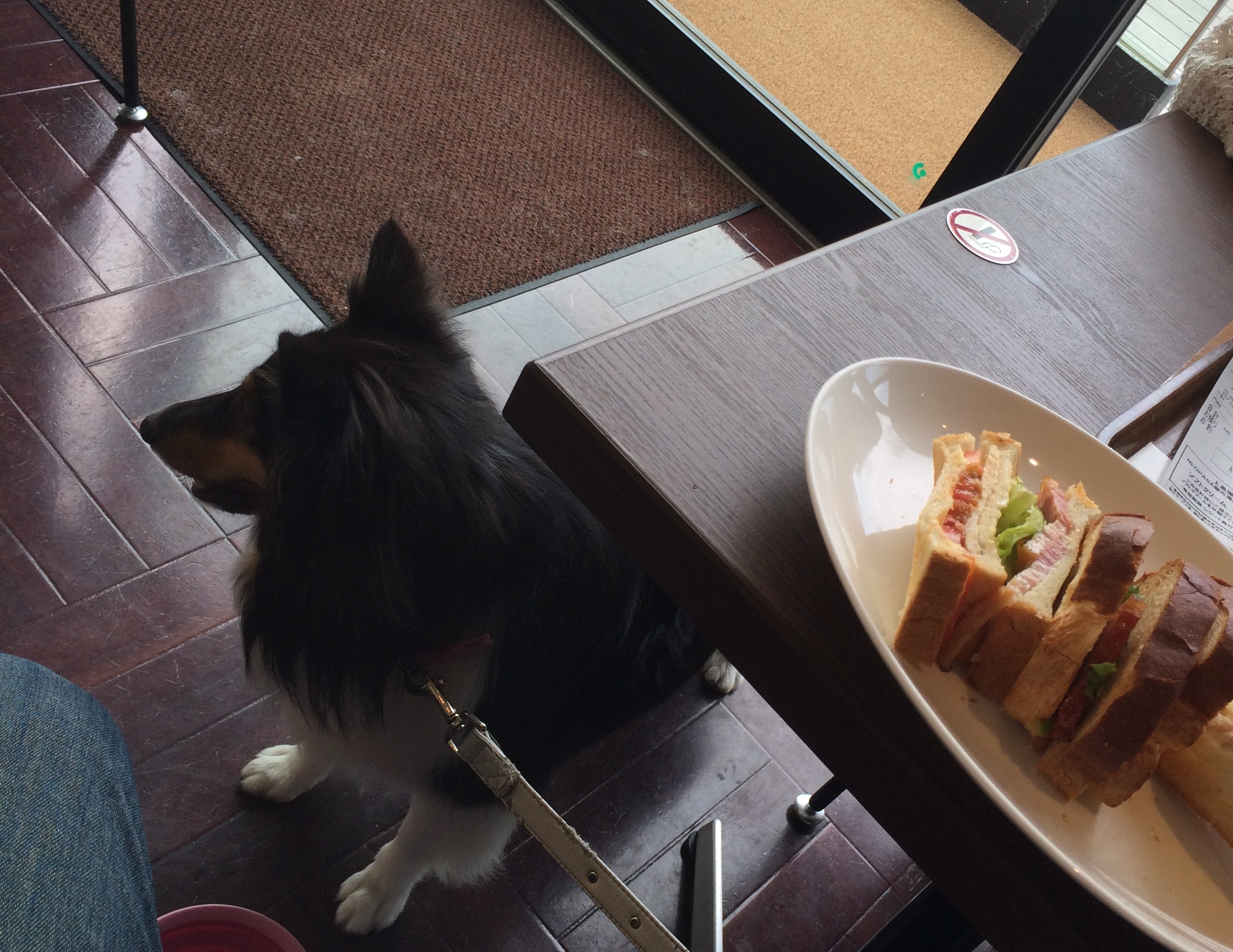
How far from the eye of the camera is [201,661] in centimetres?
151

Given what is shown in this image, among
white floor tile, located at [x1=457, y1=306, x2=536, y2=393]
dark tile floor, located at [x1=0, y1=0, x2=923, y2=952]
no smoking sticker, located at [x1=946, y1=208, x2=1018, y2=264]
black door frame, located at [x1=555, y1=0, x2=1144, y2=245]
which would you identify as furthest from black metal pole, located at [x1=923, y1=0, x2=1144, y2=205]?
dark tile floor, located at [x1=0, y1=0, x2=923, y2=952]

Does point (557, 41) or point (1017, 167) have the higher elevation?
point (1017, 167)

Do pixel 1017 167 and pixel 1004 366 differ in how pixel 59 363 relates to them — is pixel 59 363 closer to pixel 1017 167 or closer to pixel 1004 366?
pixel 1004 366

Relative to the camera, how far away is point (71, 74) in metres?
2.30

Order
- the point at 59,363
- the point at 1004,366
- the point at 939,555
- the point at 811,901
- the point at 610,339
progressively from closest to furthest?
the point at 939,555
the point at 610,339
the point at 1004,366
the point at 811,901
the point at 59,363

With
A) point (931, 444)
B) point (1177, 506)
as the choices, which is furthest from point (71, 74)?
point (1177, 506)

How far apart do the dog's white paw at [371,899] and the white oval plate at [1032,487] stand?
0.94m

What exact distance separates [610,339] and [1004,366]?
0.43 m

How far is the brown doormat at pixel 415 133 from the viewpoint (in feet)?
7.41

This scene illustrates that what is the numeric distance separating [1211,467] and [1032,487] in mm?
217

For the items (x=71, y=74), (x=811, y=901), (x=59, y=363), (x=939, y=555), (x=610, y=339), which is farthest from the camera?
(x=71, y=74)

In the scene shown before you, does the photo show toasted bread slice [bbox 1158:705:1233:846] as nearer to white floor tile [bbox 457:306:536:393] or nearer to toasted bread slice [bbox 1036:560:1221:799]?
toasted bread slice [bbox 1036:560:1221:799]

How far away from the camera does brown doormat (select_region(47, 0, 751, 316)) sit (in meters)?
2.26

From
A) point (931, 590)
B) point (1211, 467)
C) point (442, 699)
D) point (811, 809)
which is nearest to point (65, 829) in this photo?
point (442, 699)
